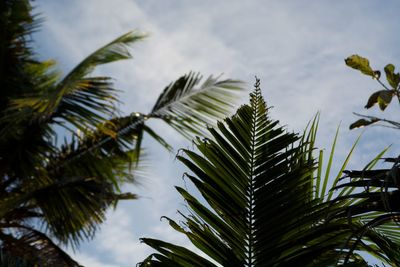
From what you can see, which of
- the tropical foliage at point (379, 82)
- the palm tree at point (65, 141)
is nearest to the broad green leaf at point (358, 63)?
the tropical foliage at point (379, 82)

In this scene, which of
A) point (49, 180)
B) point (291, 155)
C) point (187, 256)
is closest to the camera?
point (187, 256)

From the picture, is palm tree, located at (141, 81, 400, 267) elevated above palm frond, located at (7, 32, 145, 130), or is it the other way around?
palm frond, located at (7, 32, 145, 130)

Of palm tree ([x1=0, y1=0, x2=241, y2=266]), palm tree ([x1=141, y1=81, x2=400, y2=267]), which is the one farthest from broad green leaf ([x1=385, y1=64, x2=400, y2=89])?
palm tree ([x1=0, y1=0, x2=241, y2=266])

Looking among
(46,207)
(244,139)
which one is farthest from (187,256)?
(46,207)

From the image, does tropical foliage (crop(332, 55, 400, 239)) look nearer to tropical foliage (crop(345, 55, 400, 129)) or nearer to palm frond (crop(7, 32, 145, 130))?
tropical foliage (crop(345, 55, 400, 129))

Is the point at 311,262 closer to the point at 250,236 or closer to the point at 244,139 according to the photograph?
the point at 250,236

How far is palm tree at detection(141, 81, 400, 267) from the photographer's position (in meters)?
1.57

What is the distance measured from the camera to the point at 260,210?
1716 mm

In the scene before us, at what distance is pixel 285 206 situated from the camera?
5.50ft

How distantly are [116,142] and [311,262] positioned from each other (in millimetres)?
5421

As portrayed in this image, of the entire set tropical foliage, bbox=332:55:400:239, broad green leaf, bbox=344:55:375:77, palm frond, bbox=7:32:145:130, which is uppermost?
palm frond, bbox=7:32:145:130

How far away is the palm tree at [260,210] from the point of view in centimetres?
157

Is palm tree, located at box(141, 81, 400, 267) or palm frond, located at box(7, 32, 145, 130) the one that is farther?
palm frond, located at box(7, 32, 145, 130)

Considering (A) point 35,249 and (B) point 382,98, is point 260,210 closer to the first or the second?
(B) point 382,98
